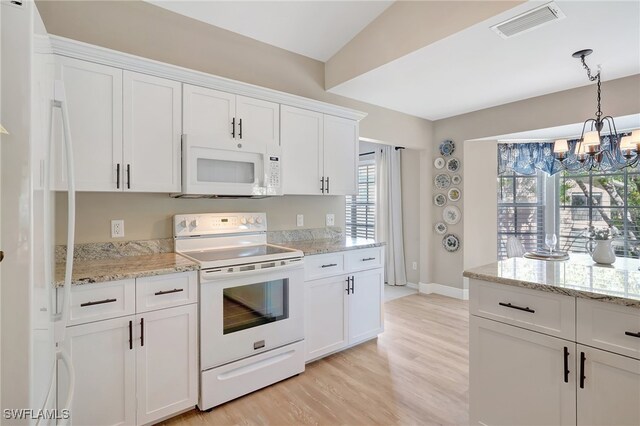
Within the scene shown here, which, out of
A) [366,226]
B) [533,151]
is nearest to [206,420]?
[366,226]

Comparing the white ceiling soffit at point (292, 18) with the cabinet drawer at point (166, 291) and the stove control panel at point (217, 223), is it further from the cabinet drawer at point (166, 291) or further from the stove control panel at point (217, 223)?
the cabinet drawer at point (166, 291)

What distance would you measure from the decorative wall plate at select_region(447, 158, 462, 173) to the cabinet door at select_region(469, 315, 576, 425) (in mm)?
3190

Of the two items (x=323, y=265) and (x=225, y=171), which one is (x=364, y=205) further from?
(x=225, y=171)

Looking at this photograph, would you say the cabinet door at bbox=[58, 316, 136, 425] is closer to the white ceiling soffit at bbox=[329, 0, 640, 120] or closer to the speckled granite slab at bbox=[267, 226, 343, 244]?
the speckled granite slab at bbox=[267, 226, 343, 244]

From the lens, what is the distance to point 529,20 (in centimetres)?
219

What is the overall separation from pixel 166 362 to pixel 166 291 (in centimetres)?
43

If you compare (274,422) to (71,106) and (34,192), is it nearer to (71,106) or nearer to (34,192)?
(34,192)

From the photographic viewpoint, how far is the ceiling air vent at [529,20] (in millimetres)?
2074

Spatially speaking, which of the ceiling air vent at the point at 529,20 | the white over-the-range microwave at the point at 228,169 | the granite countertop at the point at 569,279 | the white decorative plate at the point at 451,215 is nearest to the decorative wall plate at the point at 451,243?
the white decorative plate at the point at 451,215

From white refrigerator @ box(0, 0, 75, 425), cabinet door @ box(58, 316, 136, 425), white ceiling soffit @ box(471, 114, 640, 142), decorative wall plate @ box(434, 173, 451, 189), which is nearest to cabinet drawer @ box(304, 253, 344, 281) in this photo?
cabinet door @ box(58, 316, 136, 425)

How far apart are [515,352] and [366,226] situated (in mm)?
4274

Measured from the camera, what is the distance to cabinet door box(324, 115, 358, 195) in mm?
3197

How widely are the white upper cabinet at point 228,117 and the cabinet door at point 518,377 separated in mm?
2028

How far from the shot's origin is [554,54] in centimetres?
270
